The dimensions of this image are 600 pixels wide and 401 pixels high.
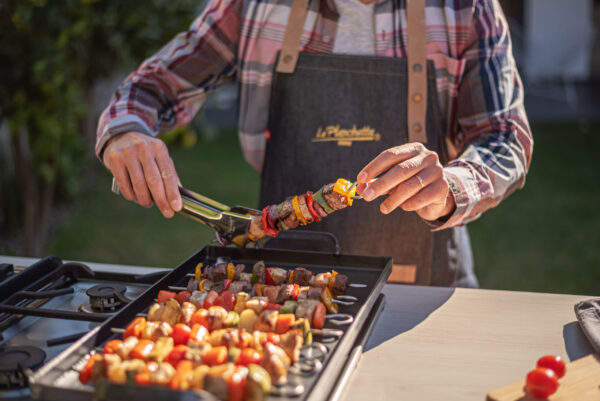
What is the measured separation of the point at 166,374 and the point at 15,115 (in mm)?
2456

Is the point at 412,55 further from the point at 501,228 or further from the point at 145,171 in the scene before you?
the point at 501,228

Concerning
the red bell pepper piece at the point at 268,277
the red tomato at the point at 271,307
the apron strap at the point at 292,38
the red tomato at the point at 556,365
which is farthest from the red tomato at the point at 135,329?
the apron strap at the point at 292,38

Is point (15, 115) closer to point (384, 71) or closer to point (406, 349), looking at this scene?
point (384, 71)

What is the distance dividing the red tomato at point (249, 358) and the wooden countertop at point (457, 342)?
188 mm

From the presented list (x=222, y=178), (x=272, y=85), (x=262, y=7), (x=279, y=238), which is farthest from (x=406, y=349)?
(x=222, y=178)

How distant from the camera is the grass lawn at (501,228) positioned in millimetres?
4496

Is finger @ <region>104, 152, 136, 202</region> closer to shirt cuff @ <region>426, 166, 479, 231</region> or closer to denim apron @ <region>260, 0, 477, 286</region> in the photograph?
denim apron @ <region>260, 0, 477, 286</region>

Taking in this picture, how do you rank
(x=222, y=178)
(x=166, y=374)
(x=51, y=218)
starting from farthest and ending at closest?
(x=222, y=178), (x=51, y=218), (x=166, y=374)

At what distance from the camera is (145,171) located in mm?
1659

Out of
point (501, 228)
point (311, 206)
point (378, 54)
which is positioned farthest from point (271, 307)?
point (501, 228)

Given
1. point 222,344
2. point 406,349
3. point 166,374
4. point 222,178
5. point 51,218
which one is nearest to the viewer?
point 166,374

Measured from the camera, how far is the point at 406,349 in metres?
1.36

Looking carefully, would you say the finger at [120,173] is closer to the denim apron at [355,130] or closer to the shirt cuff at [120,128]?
the shirt cuff at [120,128]

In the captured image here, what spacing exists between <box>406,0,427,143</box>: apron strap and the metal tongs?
2.04ft
